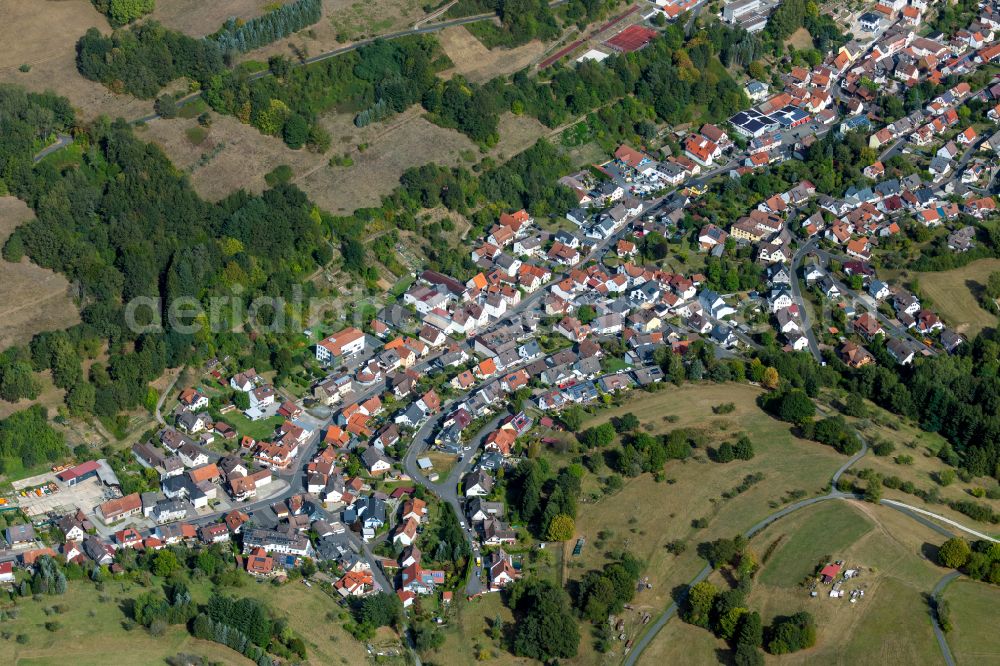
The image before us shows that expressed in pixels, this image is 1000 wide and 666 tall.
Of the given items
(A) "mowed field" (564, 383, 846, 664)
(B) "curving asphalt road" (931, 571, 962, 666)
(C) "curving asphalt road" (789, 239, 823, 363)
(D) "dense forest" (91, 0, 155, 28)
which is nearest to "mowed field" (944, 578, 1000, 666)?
(B) "curving asphalt road" (931, 571, 962, 666)

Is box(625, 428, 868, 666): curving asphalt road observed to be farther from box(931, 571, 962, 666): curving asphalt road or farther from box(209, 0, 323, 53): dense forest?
box(209, 0, 323, 53): dense forest

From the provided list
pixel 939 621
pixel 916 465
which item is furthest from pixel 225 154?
pixel 939 621

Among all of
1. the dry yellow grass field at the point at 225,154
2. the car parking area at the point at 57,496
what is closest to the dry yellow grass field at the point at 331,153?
the dry yellow grass field at the point at 225,154

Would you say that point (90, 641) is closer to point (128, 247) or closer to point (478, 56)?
point (128, 247)

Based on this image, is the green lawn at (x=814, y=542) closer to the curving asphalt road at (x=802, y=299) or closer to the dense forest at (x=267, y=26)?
the curving asphalt road at (x=802, y=299)

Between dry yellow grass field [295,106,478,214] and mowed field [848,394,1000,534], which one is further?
dry yellow grass field [295,106,478,214]
